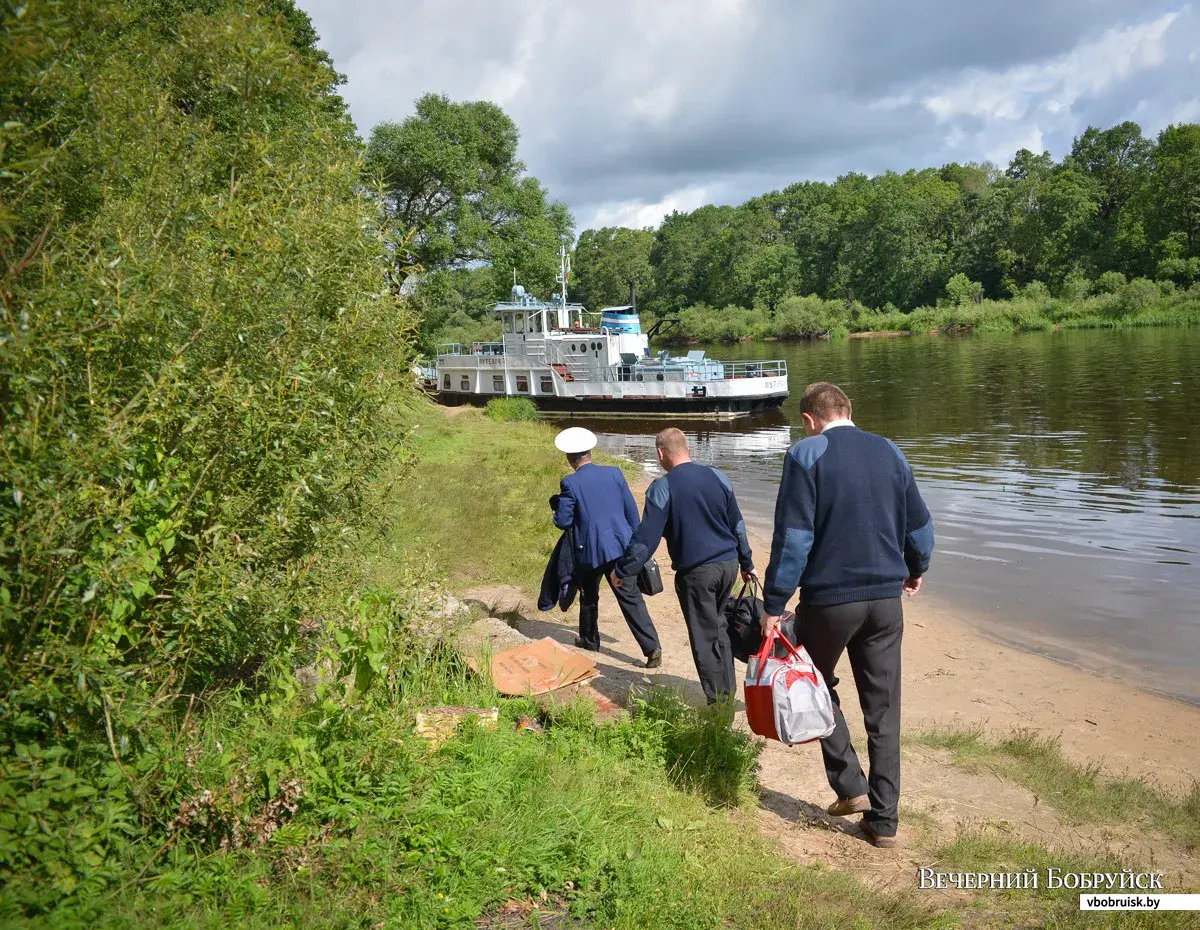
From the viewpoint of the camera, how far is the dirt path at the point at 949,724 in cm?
441

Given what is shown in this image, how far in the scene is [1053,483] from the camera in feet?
56.6

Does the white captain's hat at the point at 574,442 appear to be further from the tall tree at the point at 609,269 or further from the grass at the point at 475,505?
the tall tree at the point at 609,269

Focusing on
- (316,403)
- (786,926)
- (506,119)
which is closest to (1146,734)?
(786,926)

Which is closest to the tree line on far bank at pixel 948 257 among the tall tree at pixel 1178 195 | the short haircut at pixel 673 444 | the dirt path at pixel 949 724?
the tall tree at pixel 1178 195

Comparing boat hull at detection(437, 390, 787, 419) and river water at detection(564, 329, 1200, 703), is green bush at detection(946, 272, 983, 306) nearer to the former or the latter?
river water at detection(564, 329, 1200, 703)

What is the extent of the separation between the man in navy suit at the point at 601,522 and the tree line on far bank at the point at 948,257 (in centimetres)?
2323

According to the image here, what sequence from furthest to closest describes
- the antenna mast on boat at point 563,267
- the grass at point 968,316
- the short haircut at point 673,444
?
1. the grass at point 968,316
2. the antenna mast on boat at point 563,267
3. the short haircut at point 673,444

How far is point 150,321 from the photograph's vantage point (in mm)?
3936

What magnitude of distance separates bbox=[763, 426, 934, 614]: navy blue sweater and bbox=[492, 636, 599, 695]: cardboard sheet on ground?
6.30 ft

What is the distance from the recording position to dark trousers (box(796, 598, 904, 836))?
13.9 ft

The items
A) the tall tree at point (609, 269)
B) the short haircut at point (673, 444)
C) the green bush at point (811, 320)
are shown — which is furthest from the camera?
the tall tree at point (609, 269)

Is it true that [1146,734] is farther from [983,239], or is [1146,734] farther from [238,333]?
[983,239]

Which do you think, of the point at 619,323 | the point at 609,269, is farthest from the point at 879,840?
the point at 609,269

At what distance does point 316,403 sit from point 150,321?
88cm
